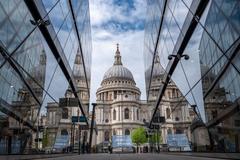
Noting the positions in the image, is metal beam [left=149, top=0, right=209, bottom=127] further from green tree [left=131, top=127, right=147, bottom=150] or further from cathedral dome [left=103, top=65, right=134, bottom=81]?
cathedral dome [left=103, top=65, right=134, bottom=81]

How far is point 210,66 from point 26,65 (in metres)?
5.42

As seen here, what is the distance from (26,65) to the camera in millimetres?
8539

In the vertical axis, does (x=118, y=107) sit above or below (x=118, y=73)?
below

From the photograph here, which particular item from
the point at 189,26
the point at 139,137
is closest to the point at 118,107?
the point at 139,137

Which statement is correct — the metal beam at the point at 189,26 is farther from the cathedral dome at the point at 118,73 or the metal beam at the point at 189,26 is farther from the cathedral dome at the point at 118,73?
the cathedral dome at the point at 118,73

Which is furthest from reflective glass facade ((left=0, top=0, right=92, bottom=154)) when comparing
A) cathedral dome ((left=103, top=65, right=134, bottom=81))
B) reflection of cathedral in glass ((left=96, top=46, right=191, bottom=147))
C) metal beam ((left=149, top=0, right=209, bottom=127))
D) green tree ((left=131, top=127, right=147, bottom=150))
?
cathedral dome ((left=103, top=65, right=134, bottom=81))

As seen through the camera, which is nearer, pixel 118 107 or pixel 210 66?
pixel 210 66

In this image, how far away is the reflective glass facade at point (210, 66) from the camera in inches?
241

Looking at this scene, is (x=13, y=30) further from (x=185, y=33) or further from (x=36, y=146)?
(x=185, y=33)

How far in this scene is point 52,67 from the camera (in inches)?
513

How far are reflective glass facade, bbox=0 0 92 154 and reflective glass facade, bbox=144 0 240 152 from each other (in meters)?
4.82

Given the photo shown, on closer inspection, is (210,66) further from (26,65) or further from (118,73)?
(118,73)

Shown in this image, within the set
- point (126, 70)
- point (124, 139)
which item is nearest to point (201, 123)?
point (124, 139)

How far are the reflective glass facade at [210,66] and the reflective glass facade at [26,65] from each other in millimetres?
4816
